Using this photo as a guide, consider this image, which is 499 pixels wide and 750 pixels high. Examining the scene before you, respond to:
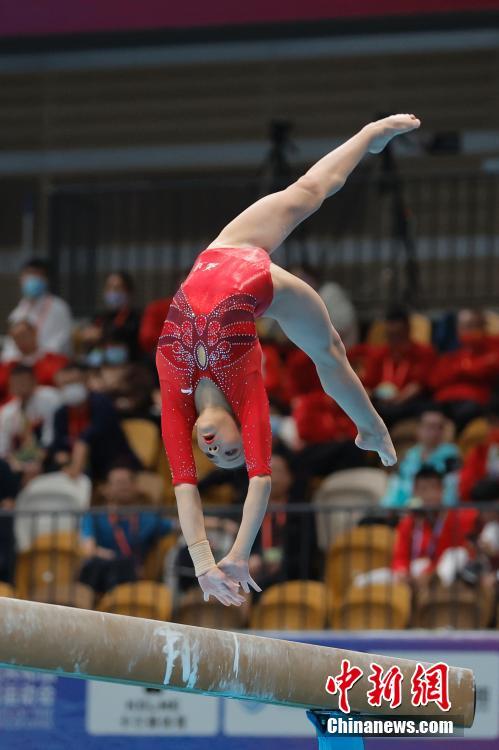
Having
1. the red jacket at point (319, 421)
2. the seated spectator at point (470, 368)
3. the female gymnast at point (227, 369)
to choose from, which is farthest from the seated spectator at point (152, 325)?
the female gymnast at point (227, 369)

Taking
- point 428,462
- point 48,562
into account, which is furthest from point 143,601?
point 428,462

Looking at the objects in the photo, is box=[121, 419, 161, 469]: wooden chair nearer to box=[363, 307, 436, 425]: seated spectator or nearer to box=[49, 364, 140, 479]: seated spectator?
box=[49, 364, 140, 479]: seated spectator

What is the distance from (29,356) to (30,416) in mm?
848

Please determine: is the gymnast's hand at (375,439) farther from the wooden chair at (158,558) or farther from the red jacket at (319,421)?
the red jacket at (319,421)

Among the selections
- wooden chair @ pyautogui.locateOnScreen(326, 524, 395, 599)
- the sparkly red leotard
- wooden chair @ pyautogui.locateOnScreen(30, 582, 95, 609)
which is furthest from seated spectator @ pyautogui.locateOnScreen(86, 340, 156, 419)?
the sparkly red leotard

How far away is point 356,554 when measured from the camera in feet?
26.8

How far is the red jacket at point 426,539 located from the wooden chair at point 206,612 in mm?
847

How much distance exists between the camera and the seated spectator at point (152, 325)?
33.3 feet

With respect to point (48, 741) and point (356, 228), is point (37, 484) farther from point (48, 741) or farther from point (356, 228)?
point (356, 228)

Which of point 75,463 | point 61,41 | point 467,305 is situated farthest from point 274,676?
point 61,41

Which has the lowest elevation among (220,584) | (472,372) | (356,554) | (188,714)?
(188,714)

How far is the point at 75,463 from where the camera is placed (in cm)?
908

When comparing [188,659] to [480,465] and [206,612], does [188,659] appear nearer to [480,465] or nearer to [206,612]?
[206,612]

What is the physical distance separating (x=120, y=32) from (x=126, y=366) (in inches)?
96.6
